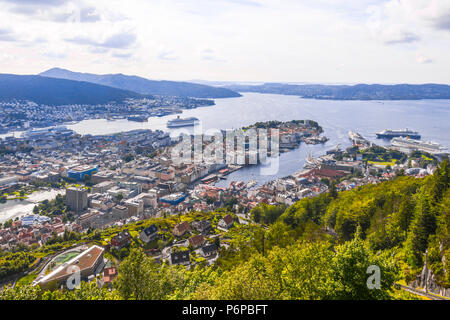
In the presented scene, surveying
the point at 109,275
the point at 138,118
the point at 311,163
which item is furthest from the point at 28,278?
the point at 138,118

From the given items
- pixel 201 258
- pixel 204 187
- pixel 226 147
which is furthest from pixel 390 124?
pixel 201 258

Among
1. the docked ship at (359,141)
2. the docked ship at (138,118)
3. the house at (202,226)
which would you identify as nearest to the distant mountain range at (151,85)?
the docked ship at (138,118)

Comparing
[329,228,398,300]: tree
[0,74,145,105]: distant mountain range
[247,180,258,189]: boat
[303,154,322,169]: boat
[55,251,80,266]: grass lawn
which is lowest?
[55,251,80,266]: grass lawn

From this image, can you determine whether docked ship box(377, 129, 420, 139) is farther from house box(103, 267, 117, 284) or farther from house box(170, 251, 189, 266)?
house box(103, 267, 117, 284)

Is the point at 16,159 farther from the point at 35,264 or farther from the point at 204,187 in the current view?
the point at 35,264

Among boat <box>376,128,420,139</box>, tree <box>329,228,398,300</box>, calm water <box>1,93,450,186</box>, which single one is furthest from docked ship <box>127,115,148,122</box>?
tree <box>329,228,398,300</box>
